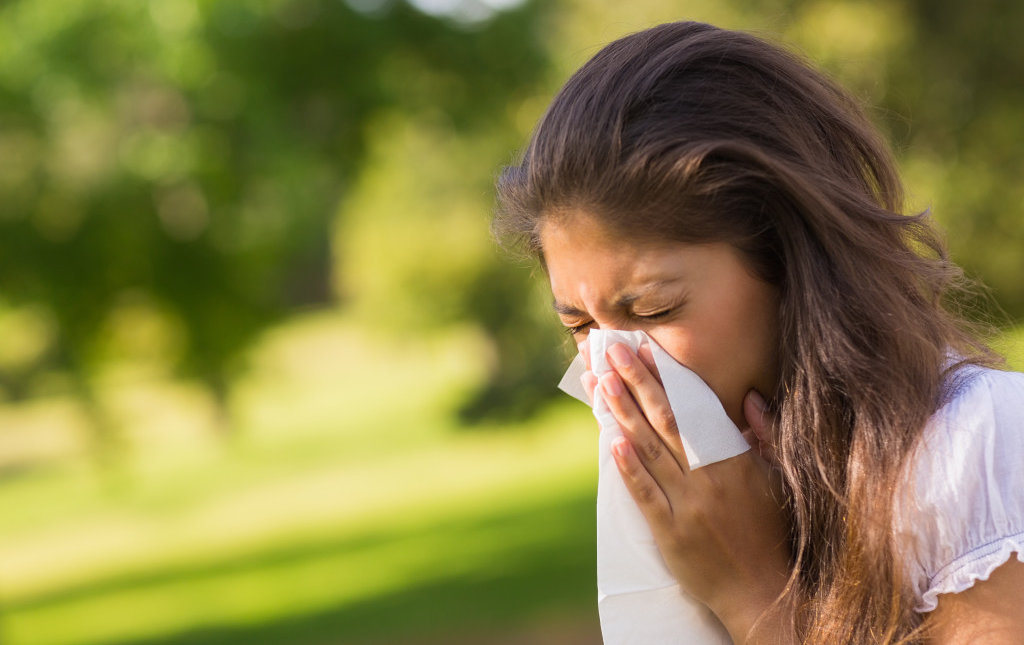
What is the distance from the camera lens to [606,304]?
2.10 meters

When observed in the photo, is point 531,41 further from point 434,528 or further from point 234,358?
point 434,528

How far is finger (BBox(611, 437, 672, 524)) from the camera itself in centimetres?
221

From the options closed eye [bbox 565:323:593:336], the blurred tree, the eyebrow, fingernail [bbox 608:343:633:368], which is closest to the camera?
the eyebrow

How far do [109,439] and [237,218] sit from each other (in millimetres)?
2056

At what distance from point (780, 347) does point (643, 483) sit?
0.37 metres

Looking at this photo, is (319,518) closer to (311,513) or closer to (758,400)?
(311,513)

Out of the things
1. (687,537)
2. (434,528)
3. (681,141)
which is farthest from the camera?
(434,528)

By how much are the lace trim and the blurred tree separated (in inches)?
251

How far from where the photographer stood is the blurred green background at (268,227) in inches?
308

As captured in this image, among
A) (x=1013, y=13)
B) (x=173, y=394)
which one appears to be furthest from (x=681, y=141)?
(x=1013, y=13)

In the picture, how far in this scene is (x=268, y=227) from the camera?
918 cm

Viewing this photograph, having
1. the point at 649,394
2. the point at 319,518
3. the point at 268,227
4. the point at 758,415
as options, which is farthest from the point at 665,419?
the point at 319,518

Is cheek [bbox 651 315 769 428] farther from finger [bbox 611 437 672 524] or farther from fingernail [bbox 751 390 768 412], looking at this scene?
finger [bbox 611 437 672 524]

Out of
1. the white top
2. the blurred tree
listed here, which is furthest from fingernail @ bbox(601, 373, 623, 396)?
the blurred tree
